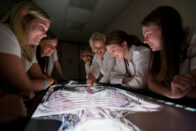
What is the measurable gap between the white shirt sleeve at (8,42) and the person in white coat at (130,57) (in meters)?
0.99

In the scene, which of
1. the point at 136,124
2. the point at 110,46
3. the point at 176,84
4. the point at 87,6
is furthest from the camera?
the point at 87,6

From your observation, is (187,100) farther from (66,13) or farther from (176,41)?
(66,13)

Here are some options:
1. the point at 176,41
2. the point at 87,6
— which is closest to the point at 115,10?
the point at 87,6

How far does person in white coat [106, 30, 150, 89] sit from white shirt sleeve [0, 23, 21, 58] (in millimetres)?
989

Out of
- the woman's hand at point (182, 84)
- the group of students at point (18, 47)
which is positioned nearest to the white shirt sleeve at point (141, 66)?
the woman's hand at point (182, 84)

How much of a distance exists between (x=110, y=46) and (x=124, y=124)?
1.10 metres

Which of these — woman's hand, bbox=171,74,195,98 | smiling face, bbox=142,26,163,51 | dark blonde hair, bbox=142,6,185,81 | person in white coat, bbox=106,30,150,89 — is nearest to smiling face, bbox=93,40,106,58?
person in white coat, bbox=106,30,150,89

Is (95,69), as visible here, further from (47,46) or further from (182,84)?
(182,84)

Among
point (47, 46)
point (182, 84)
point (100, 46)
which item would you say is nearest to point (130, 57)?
point (100, 46)

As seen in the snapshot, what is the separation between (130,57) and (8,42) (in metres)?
1.18

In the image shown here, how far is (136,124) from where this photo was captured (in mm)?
373

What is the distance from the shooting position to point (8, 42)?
2.19 ft

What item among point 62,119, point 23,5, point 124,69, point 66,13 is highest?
point 66,13

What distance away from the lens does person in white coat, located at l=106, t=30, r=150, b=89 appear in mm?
1141
